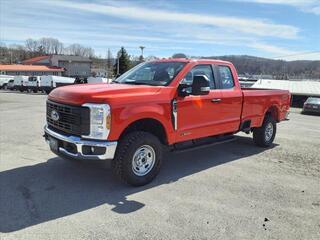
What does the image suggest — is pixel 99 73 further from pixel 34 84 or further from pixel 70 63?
pixel 34 84

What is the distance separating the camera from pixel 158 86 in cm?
596

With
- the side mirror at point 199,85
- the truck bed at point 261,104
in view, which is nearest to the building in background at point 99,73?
the truck bed at point 261,104

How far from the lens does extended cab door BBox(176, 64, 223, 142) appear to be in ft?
20.1

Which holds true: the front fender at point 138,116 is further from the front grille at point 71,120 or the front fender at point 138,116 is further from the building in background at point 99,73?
the building in background at point 99,73

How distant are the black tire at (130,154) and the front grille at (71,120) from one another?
61cm

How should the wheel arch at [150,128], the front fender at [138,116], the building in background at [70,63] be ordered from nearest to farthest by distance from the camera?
A: the front fender at [138,116] < the wheel arch at [150,128] < the building in background at [70,63]

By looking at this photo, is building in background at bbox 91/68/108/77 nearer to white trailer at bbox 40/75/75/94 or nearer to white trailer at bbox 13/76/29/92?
white trailer at bbox 13/76/29/92

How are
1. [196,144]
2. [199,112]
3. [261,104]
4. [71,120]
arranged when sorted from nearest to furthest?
[71,120] < [199,112] < [196,144] < [261,104]

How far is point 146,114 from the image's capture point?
5461 millimetres

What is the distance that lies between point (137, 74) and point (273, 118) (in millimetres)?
4064

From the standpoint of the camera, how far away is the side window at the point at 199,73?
250 inches

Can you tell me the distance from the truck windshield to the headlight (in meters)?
1.45

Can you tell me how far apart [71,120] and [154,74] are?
1.98 metres

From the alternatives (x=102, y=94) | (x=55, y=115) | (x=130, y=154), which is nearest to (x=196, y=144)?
(x=130, y=154)
